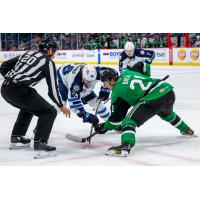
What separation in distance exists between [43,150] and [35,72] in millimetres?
663

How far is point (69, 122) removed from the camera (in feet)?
18.7

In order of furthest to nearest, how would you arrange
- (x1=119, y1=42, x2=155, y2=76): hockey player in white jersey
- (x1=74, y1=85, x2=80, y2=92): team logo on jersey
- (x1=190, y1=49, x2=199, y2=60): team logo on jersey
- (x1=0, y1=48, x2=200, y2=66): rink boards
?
(x1=0, y1=48, x2=200, y2=66): rink boards → (x1=190, y1=49, x2=199, y2=60): team logo on jersey → (x1=119, y1=42, x2=155, y2=76): hockey player in white jersey → (x1=74, y1=85, x2=80, y2=92): team logo on jersey

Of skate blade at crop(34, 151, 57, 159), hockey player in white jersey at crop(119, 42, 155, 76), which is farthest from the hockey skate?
hockey player in white jersey at crop(119, 42, 155, 76)

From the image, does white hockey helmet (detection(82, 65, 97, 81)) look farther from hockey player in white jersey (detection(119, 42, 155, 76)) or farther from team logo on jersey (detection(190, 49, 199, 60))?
team logo on jersey (detection(190, 49, 199, 60))

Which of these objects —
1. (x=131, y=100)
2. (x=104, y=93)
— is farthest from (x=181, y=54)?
(x=131, y=100)

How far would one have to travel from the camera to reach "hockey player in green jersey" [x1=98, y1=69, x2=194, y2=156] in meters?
3.75

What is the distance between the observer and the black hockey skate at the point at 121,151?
3703 millimetres

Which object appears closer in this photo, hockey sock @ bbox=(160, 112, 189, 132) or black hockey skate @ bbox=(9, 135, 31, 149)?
black hockey skate @ bbox=(9, 135, 31, 149)

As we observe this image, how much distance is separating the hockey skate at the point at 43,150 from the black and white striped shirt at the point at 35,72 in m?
0.37

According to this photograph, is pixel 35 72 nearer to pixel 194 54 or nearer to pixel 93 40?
pixel 194 54

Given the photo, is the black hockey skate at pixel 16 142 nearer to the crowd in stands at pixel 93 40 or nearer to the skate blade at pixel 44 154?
the skate blade at pixel 44 154

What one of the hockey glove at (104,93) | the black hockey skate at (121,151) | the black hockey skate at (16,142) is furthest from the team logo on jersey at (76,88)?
the black hockey skate at (121,151)

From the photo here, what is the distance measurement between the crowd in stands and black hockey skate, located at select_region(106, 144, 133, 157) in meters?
11.4

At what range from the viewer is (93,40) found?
678 inches
